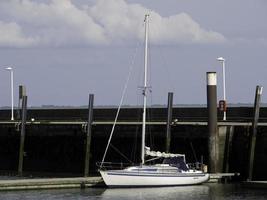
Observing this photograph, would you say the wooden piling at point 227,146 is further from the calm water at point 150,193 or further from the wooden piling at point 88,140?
the wooden piling at point 88,140

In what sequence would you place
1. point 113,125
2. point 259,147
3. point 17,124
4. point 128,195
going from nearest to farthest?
point 128,195, point 259,147, point 113,125, point 17,124

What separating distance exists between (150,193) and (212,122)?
6.17 meters

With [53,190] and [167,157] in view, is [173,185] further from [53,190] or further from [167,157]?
[53,190]

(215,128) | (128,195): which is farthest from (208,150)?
(128,195)

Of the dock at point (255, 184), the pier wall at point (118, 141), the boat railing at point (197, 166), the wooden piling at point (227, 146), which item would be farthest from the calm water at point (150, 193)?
the pier wall at point (118, 141)

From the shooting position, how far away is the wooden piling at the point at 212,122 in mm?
55781

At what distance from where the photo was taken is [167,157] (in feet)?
183

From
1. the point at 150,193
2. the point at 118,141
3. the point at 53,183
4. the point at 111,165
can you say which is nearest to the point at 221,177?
the point at 150,193

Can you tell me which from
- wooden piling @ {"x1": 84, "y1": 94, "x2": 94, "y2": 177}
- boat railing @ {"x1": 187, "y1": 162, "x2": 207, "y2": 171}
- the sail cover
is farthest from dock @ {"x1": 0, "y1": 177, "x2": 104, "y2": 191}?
boat railing @ {"x1": 187, "y1": 162, "x2": 207, "y2": 171}

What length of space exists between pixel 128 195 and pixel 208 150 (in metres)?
6.52

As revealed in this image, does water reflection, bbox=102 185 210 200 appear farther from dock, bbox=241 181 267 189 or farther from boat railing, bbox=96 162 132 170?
boat railing, bbox=96 162 132 170

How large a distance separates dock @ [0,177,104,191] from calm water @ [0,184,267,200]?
557 mm

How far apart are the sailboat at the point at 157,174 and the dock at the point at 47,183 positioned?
0.90m

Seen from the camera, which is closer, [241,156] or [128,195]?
[128,195]
